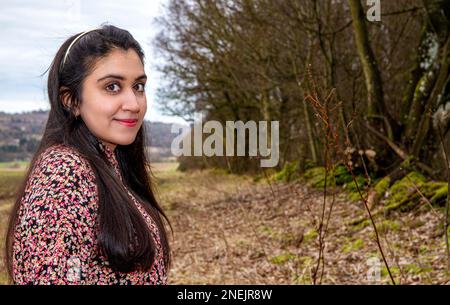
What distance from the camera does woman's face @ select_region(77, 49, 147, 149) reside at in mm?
1668

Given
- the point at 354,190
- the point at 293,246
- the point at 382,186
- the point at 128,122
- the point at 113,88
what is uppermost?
the point at 113,88

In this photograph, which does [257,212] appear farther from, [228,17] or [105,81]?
[105,81]

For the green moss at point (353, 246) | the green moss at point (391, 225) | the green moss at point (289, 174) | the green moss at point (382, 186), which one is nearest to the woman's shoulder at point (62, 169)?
the green moss at point (353, 246)

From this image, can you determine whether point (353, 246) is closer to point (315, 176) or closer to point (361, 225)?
point (361, 225)

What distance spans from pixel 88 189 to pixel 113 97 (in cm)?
36

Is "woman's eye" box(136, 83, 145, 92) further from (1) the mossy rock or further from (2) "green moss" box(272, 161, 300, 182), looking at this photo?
(2) "green moss" box(272, 161, 300, 182)

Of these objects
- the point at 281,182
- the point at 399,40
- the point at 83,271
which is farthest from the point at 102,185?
the point at 281,182

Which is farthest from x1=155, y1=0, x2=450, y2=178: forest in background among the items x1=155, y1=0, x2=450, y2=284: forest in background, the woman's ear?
the woman's ear

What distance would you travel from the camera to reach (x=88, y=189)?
1.44 m

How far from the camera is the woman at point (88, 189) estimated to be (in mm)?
1346

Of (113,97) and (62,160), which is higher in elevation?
(113,97)

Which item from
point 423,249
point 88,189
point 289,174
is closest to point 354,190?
point 423,249

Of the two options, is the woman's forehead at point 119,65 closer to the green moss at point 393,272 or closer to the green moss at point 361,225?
the green moss at point 393,272

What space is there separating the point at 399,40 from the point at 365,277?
9.20 metres
